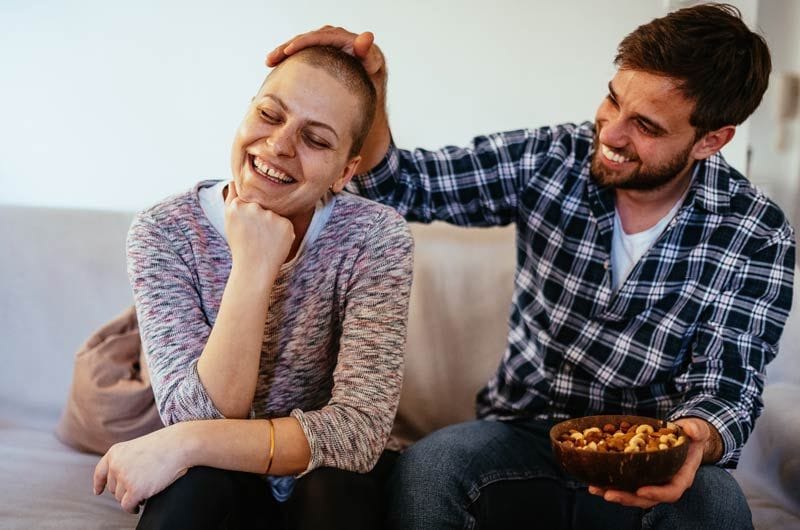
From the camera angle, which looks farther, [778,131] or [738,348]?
[778,131]

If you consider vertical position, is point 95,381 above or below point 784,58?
below

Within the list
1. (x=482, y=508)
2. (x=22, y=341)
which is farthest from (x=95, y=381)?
(x=482, y=508)

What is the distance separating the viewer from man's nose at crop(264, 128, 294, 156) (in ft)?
4.39

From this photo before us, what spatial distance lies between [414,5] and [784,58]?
35.7 inches

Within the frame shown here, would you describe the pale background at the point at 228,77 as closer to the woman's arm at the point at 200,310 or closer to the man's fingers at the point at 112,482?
the woman's arm at the point at 200,310

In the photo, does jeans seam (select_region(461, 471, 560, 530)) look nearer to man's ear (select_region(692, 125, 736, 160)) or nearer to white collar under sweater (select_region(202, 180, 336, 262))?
white collar under sweater (select_region(202, 180, 336, 262))

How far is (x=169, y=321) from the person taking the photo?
4.37 feet

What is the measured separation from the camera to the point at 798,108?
2.17 meters

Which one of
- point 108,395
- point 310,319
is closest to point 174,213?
point 310,319

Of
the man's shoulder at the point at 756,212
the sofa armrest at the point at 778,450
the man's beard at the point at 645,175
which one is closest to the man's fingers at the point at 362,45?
the man's beard at the point at 645,175

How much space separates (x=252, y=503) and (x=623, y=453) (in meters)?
0.54

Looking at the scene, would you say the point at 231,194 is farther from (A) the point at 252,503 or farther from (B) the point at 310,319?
(A) the point at 252,503

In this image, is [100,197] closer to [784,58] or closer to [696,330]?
[696,330]

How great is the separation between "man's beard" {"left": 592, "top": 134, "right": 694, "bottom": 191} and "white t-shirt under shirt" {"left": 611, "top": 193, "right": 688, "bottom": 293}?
0.23 feet
